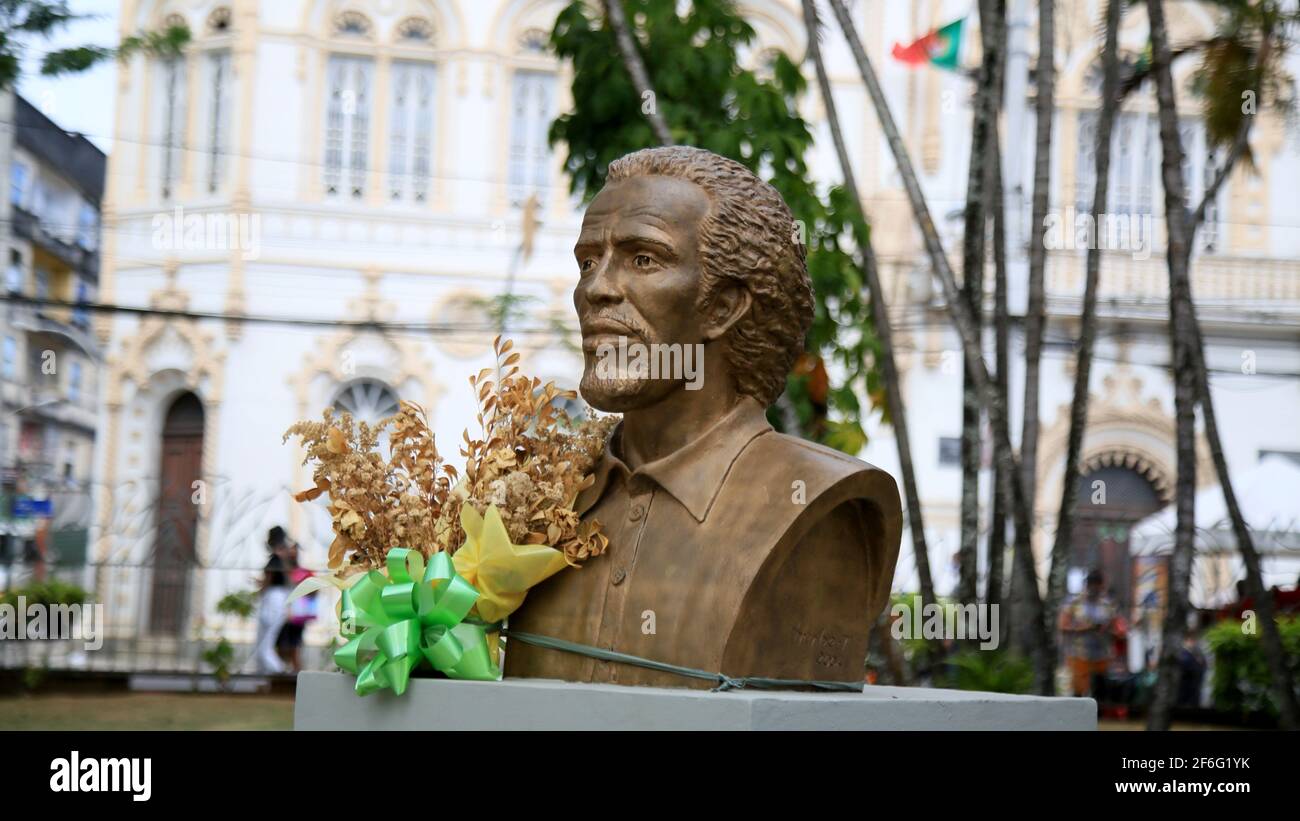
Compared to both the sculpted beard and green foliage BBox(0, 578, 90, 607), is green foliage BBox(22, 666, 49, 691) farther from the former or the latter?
the sculpted beard

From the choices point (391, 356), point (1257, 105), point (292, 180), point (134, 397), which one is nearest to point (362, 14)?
point (292, 180)

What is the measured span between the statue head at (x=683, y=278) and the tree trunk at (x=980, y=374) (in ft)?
9.96

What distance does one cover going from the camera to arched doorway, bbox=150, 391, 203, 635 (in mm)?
12438

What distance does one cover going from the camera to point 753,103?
687cm

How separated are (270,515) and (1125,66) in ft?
31.1

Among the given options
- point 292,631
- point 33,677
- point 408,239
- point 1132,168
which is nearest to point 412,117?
point 408,239

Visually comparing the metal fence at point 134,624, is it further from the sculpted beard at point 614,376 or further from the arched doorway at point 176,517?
the sculpted beard at point 614,376

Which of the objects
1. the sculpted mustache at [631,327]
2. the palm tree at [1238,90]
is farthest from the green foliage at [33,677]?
the sculpted mustache at [631,327]

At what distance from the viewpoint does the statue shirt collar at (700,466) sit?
120 inches

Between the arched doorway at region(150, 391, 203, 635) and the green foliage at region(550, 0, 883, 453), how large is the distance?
502 centimetres

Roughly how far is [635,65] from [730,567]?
3789 millimetres

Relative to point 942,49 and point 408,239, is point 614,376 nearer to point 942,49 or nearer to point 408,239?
point 942,49

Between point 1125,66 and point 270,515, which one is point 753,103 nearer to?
point 1125,66
